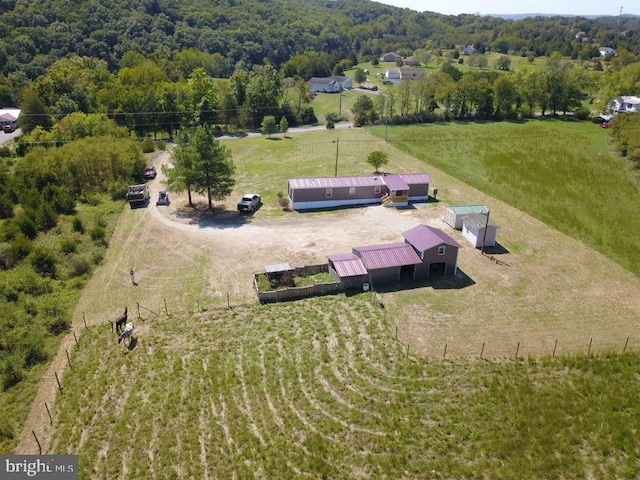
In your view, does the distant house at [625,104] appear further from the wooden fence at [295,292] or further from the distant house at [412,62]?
the wooden fence at [295,292]

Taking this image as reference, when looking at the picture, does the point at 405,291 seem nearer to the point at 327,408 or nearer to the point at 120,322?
the point at 327,408

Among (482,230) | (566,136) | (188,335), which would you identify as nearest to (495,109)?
(566,136)

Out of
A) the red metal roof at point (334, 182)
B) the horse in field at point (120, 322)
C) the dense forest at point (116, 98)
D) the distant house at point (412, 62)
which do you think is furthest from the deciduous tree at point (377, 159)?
the distant house at point (412, 62)

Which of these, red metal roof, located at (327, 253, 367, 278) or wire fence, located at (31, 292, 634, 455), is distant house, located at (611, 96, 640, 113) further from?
red metal roof, located at (327, 253, 367, 278)

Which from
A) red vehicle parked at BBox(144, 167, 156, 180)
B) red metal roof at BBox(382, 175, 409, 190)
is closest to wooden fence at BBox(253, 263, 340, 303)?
red metal roof at BBox(382, 175, 409, 190)

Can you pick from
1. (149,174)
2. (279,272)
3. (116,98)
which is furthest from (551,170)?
(116,98)
